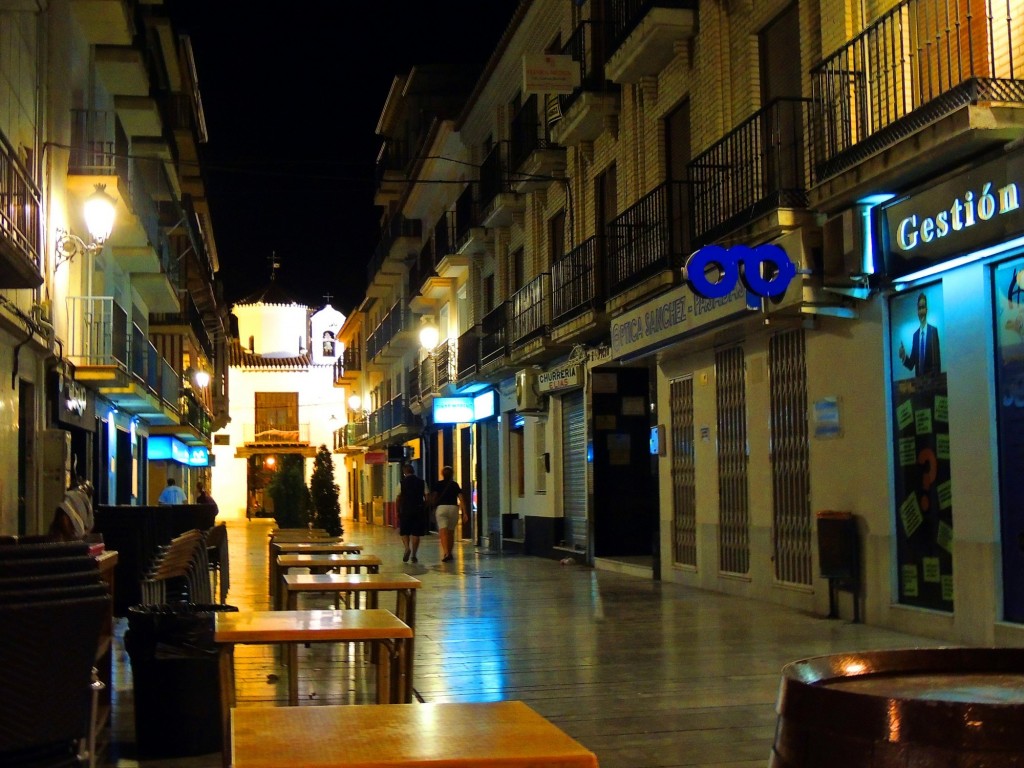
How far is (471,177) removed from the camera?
31.2 meters

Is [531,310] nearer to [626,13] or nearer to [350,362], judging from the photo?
[626,13]

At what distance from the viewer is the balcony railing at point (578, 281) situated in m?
19.7

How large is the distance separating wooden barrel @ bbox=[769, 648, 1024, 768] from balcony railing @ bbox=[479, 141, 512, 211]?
77.0 ft

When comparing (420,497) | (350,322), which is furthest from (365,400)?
(420,497)

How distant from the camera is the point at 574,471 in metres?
22.4

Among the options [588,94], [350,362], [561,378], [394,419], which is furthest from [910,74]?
[350,362]

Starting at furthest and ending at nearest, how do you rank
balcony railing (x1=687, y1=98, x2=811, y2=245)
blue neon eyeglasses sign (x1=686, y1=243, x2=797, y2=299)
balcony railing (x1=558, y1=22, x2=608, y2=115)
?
1. balcony railing (x1=558, y1=22, x2=608, y2=115)
2. balcony railing (x1=687, y1=98, x2=811, y2=245)
3. blue neon eyeglasses sign (x1=686, y1=243, x2=797, y2=299)

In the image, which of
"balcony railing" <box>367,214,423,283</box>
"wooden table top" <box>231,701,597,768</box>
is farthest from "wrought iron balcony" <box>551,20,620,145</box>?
"balcony railing" <box>367,214,423,283</box>

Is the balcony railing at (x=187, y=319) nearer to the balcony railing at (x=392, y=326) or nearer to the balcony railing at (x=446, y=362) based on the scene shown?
the balcony railing at (x=392, y=326)

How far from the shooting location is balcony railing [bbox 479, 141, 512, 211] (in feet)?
86.3

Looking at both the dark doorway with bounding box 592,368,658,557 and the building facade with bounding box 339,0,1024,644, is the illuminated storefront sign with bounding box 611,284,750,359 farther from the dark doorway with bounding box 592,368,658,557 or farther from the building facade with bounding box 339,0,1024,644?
the dark doorway with bounding box 592,368,658,557

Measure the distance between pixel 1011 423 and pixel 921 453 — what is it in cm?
137

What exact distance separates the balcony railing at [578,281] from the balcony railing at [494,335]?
3767 mm

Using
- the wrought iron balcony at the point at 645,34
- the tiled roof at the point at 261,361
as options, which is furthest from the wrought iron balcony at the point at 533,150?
the tiled roof at the point at 261,361
